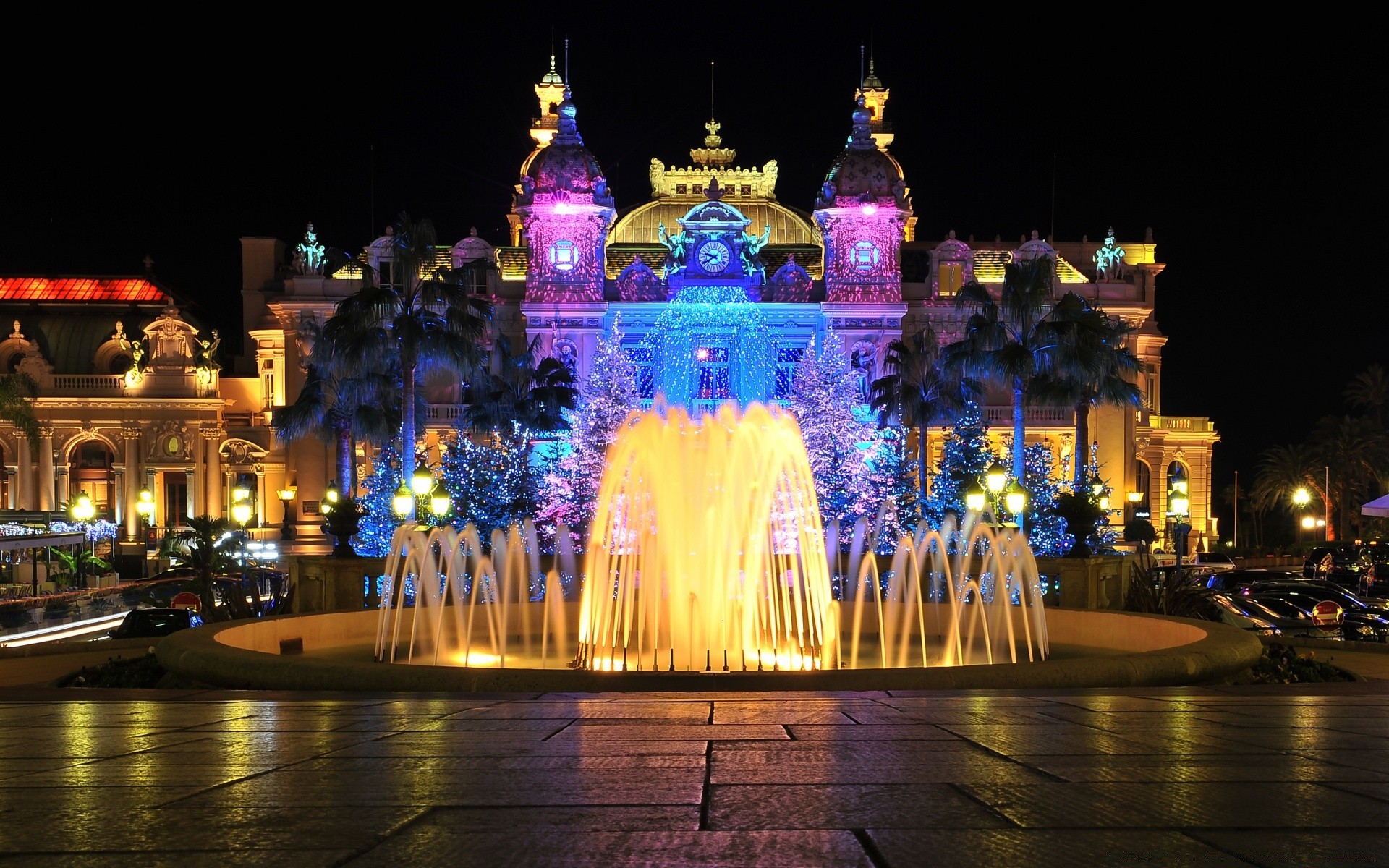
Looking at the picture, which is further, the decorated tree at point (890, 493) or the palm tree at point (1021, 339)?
the decorated tree at point (890, 493)

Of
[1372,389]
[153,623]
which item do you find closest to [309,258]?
[153,623]

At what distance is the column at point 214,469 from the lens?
219 feet

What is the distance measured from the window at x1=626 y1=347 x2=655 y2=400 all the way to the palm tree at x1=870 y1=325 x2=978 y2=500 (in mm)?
10419

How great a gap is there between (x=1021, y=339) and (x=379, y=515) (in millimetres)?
20226

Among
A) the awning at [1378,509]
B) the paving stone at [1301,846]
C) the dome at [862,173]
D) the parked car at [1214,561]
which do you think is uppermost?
the dome at [862,173]

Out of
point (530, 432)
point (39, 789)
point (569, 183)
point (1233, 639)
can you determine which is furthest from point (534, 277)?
point (39, 789)

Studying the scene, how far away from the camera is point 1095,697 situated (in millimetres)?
11641

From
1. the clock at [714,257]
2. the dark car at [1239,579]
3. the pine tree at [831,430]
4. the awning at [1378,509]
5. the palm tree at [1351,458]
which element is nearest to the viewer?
the dark car at [1239,579]

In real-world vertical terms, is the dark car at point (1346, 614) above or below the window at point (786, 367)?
below

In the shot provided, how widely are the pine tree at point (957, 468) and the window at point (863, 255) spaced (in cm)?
1633

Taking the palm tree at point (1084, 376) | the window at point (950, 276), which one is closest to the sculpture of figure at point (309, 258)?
the window at point (950, 276)

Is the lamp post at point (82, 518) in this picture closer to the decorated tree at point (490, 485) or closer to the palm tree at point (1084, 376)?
the decorated tree at point (490, 485)

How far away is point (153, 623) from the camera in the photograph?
26219 mm

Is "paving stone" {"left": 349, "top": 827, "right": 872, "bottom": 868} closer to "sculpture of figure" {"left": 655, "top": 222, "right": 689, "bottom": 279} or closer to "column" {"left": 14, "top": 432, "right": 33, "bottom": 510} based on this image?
"sculpture of figure" {"left": 655, "top": 222, "right": 689, "bottom": 279}
